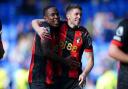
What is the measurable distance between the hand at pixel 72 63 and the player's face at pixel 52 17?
430mm

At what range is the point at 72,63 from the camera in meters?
7.25

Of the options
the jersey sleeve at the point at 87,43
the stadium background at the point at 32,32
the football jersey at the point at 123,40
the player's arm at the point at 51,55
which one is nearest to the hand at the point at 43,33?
the player's arm at the point at 51,55

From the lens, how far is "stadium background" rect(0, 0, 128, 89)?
11.0m

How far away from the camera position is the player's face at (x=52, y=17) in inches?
284

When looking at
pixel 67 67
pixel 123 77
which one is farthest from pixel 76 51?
pixel 123 77

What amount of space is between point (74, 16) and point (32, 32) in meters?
Result: 4.00

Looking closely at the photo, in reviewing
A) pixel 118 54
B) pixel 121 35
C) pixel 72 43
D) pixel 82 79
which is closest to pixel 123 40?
pixel 121 35

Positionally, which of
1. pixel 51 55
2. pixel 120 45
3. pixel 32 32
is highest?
pixel 120 45

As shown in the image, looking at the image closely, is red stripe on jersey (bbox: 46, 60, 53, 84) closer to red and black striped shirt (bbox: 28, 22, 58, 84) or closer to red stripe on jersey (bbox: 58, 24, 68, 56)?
red and black striped shirt (bbox: 28, 22, 58, 84)

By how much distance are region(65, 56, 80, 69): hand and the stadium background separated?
11.7 ft

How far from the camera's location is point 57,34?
734cm

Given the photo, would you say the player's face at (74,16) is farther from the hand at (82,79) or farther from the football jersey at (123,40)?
the football jersey at (123,40)

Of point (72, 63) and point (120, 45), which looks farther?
point (72, 63)

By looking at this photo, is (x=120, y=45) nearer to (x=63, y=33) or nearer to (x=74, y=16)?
(x=74, y=16)
